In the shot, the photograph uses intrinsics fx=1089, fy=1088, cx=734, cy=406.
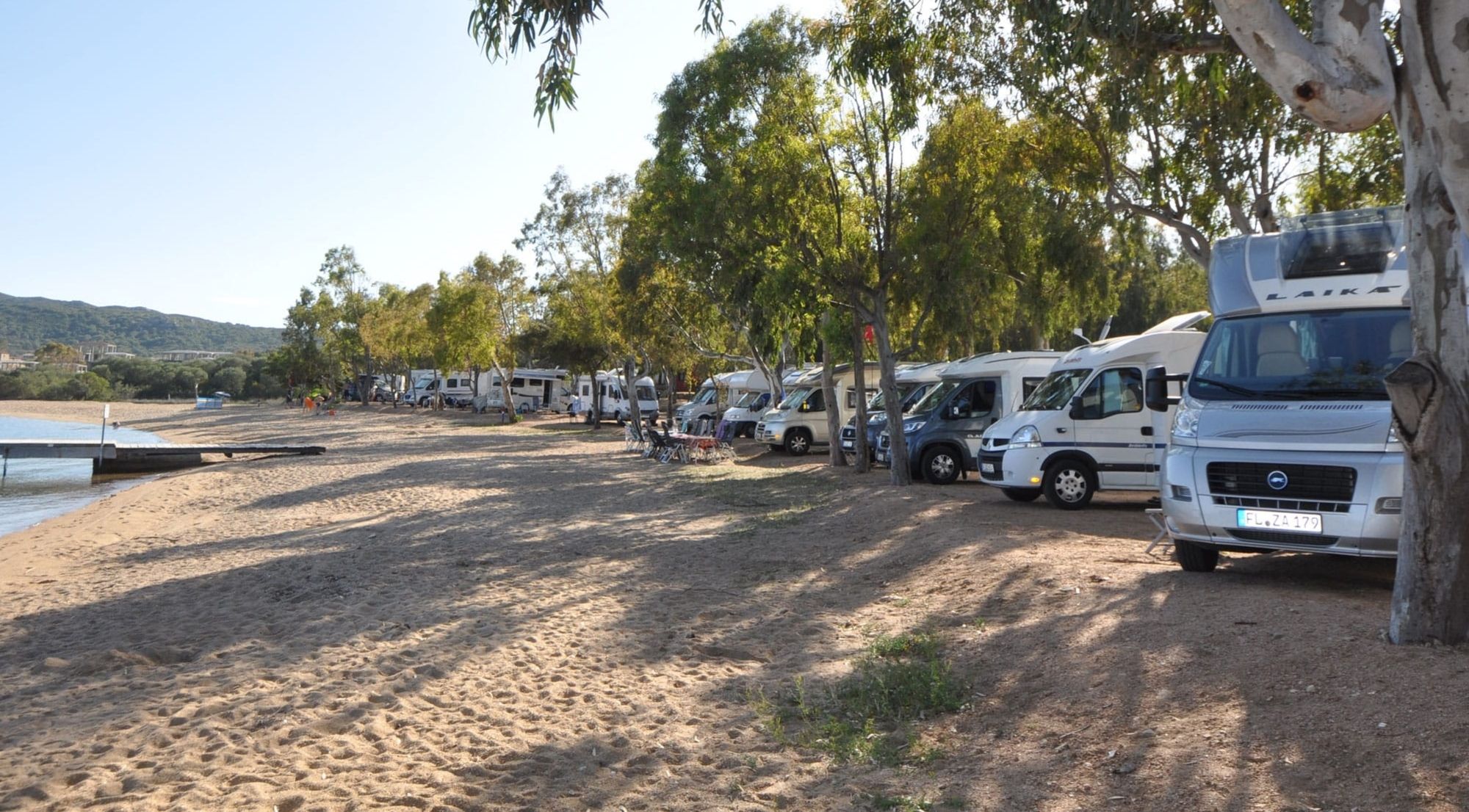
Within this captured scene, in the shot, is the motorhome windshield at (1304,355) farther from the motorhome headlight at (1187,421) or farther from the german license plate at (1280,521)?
the german license plate at (1280,521)

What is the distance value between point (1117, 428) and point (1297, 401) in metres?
6.01

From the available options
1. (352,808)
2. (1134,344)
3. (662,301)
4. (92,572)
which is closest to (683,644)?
(352,808)

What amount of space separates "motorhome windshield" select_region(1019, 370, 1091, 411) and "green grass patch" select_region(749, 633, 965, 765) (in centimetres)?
794

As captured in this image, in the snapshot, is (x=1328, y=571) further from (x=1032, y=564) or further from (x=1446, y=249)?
(x=1446, y=249)

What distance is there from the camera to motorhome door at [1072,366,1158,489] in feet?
44.7

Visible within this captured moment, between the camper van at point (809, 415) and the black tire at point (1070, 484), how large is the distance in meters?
11.6

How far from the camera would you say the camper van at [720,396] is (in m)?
34.7

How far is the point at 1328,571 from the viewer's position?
851 cm

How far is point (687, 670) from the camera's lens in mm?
6840

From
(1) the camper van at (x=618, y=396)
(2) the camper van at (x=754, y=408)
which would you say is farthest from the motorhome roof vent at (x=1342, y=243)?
(1) the camper van at (x=618, y=396)

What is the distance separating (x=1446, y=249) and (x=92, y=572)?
1222cm

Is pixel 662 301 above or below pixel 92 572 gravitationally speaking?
above

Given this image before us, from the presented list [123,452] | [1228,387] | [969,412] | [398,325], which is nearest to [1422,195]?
[1228,387]

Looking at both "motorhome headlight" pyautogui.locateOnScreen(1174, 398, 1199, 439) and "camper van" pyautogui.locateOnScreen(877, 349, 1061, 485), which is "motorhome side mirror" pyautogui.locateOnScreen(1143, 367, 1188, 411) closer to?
"motorhome headlight" pyautogui.locateOnScreen(1174, 398, 1199, 439)
